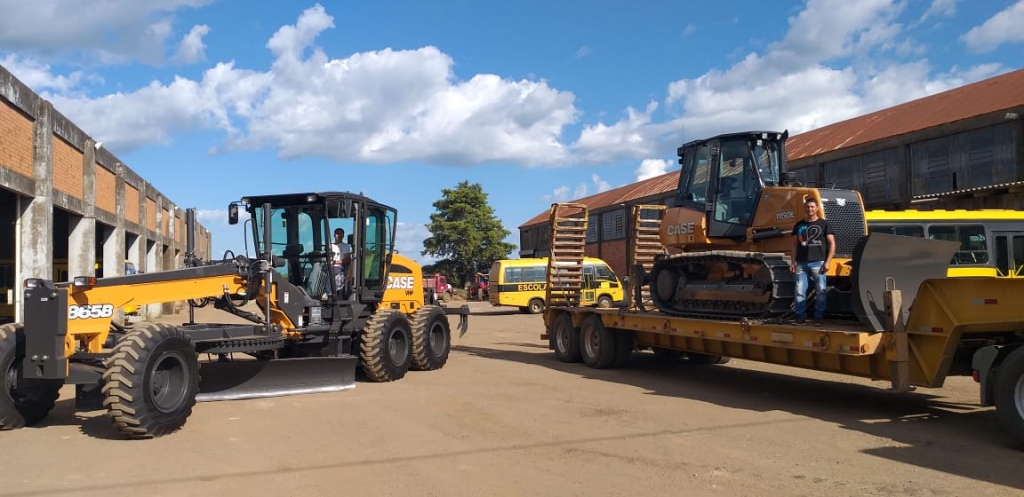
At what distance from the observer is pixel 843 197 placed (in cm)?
1017

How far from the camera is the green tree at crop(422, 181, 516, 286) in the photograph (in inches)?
2309

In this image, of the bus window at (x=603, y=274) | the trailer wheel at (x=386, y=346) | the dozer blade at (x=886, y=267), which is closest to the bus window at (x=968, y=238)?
the dozer blade at (x=886, y=267)

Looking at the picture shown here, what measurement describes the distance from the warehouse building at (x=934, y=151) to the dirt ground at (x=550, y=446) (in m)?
11.6

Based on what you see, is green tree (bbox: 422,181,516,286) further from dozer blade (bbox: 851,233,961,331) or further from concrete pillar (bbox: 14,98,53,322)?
dozer blade (bbox: 851,233,961,331)

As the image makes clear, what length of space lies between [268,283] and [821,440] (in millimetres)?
6564

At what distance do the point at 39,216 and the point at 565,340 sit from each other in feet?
37.2

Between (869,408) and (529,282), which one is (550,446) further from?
(529,282)

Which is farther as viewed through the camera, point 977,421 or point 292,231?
point 292,231

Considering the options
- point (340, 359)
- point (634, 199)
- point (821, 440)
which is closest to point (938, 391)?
point (821, 440)

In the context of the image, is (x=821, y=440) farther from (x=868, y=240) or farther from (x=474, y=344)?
(x=474, y=344)

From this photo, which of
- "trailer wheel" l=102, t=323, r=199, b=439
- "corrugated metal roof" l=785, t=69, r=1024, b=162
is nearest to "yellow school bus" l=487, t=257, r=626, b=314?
"corrugated metal roof" l=785, t=69, r=1024, b=162

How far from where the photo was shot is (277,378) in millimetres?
10086

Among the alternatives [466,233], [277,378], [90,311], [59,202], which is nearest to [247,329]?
[277,378]

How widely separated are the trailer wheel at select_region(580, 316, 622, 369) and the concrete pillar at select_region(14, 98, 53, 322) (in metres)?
11.1
